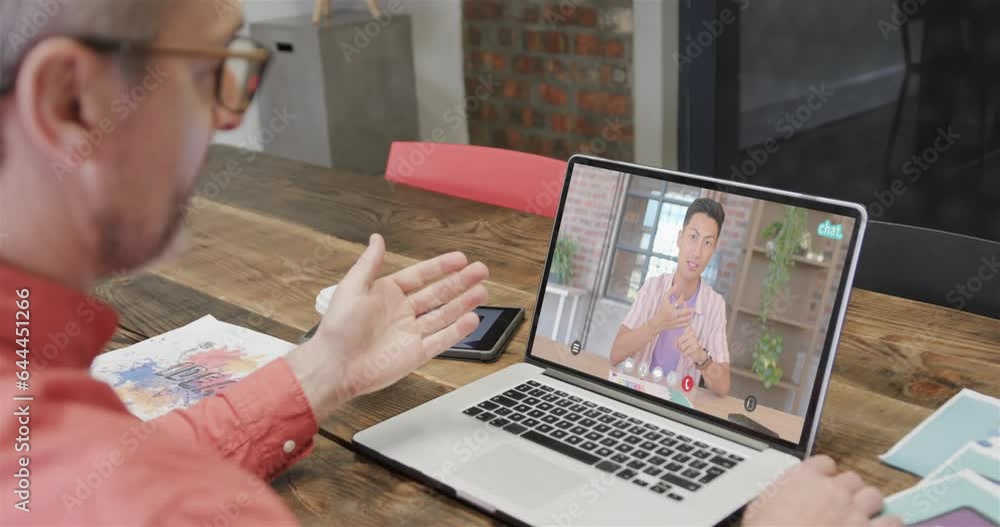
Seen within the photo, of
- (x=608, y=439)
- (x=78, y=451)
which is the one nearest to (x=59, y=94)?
(x=78, y=451)

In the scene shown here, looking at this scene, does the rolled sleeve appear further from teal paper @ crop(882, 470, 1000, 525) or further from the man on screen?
teal paper @ crop(882, 470, 1000, 525)

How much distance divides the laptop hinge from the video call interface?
0.01 meters

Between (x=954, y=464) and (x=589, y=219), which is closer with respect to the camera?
(x=954, y=464)

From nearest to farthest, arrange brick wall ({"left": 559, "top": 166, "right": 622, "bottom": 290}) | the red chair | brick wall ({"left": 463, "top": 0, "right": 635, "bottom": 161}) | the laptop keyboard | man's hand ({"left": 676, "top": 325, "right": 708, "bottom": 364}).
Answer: the laptop keyboard, man's hand ({"left": 676, "top": 325, "right": 708, "bottom": 364}), brick wall ({"left": 559, "top": 166, "right": 622, "bottom": 290}), the red chair, brick wall ({"left": 463, "top": 0, "right": 635, "bottom": 161})

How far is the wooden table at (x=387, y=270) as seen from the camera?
1.03m

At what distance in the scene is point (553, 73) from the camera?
393 cm

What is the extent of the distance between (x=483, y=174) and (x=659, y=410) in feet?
3.45

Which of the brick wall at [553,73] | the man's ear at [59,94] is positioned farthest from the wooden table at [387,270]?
the brick wall at [553,73]

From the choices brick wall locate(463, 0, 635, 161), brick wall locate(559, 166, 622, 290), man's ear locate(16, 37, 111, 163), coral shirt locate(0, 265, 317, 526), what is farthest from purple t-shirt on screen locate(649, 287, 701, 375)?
brick wall locate(463, 0, 635, 161)

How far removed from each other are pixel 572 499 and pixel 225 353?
0.62 meters

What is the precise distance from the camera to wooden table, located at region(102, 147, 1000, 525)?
1032 mm

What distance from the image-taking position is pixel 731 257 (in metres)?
1.08

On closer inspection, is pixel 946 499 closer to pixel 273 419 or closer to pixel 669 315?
pixel 669 315

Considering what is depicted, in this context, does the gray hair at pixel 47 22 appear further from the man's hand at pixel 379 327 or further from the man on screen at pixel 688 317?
the man on screen at pixel 688 317
